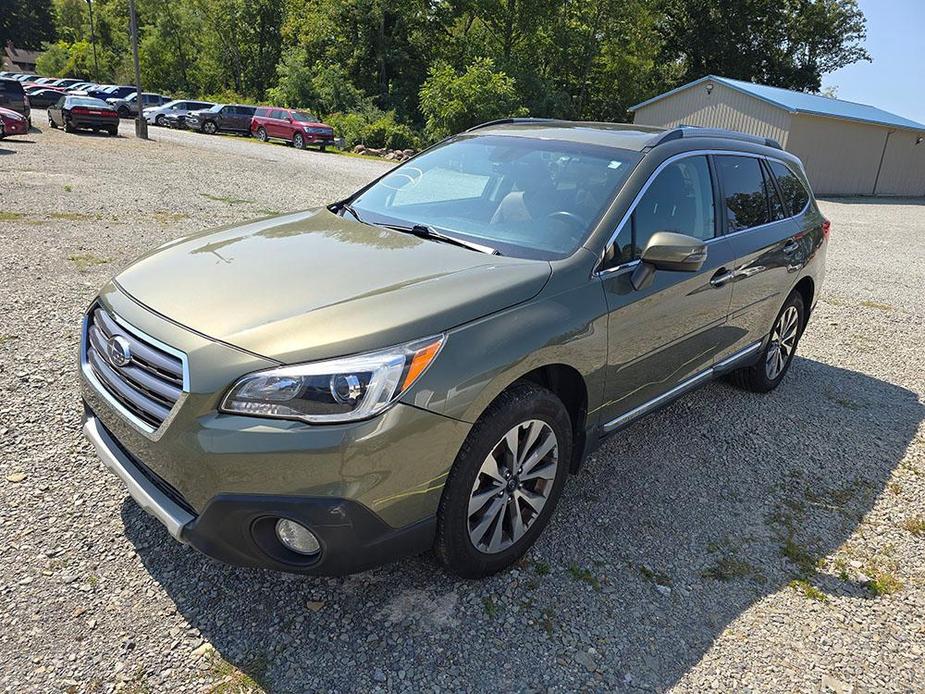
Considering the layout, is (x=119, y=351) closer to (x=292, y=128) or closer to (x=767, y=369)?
(x=767, y=369)

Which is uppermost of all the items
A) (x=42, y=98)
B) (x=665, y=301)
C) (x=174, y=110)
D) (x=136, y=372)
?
(x=665, y=301)

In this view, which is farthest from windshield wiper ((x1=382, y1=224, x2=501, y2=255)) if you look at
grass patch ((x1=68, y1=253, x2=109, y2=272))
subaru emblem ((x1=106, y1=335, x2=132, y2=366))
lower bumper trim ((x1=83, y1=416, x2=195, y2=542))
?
grass patch ((x1=68, y1=253, x2=109, y2=272))

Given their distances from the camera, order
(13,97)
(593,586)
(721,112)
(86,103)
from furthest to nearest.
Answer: (721,112) → (13,97) → (86,103) → (593,586)

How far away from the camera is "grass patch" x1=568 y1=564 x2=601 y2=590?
2867 millimetres

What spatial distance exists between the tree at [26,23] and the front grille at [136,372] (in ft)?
310

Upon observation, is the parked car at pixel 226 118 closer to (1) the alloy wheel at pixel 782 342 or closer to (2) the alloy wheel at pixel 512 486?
(1) the alloy wheel at pixel 782 342

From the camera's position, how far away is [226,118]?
103ft

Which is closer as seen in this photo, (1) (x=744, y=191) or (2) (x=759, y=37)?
(1) (x=744, y=191)

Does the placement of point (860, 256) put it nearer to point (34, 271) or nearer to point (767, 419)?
point (767, 419)

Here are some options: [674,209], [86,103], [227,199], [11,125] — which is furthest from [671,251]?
[86,103]

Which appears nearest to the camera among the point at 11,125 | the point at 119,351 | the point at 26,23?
the point at 119,351

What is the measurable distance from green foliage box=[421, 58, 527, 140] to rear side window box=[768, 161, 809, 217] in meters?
25.8

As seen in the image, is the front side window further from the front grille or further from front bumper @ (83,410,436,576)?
the front grille

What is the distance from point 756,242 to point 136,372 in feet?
11.9
